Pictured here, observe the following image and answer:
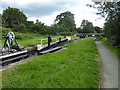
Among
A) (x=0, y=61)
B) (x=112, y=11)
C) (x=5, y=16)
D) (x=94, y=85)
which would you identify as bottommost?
(x=94, y=85)

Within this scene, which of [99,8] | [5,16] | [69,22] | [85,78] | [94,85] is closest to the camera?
[94,85]

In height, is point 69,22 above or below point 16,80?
above

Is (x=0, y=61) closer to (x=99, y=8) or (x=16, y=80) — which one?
(x=16, y=80)

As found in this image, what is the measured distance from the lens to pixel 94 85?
317 cm

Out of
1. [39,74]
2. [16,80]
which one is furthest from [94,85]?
[16,80]

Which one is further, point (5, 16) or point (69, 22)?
point (69, 22)

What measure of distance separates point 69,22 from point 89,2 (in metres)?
36.8

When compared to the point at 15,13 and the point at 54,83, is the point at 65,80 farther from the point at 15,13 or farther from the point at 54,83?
the point at 15,13

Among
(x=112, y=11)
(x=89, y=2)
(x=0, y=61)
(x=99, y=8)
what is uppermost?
(x=89, y=2)

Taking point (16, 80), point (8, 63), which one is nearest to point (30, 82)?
point (16, 80)

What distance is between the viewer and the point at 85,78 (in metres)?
3.54

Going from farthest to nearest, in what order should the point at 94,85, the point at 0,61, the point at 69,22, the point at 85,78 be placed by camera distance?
the point at 69,22 → the point at 0,61 → the point at 85,78 → the point at 94,85

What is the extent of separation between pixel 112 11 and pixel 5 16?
2174 centimetres

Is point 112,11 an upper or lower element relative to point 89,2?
lower
